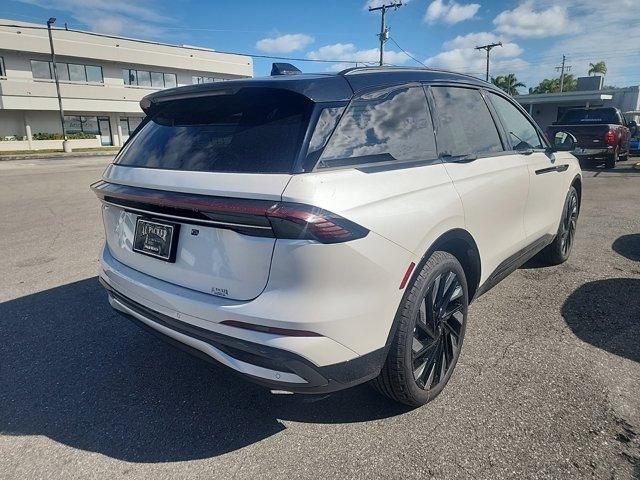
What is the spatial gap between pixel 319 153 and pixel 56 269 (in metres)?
4.38

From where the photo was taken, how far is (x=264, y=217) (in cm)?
185

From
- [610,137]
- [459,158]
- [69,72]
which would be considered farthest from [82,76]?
[459,158]

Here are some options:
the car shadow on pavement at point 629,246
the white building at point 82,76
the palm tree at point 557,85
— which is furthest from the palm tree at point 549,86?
the car shadow on pavement at point 629,246

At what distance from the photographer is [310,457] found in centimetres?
222

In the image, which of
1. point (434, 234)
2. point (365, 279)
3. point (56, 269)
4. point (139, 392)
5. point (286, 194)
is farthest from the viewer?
point (56, 269)

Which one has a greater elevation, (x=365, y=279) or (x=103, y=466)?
(x=365, y=279)

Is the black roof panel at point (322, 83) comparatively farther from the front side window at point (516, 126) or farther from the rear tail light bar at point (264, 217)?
the front side window at point (516, 126)

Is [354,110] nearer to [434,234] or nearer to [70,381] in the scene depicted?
[434,234]

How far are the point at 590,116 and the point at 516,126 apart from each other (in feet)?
42.9

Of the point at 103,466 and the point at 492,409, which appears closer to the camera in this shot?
the point at 103,466

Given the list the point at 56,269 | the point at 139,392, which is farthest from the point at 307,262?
the point at 56,269

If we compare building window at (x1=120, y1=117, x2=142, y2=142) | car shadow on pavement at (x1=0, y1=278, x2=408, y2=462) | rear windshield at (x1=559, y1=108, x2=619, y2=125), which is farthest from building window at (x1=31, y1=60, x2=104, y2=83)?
car shadow on pavement at (x1=0, y1=278, x2=408, y2=462)

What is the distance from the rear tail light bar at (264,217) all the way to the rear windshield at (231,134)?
0.18 metres

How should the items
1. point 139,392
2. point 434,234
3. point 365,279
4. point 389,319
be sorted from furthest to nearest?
point 139,392 → point 434,234 → point 389,319 → point 365,279
